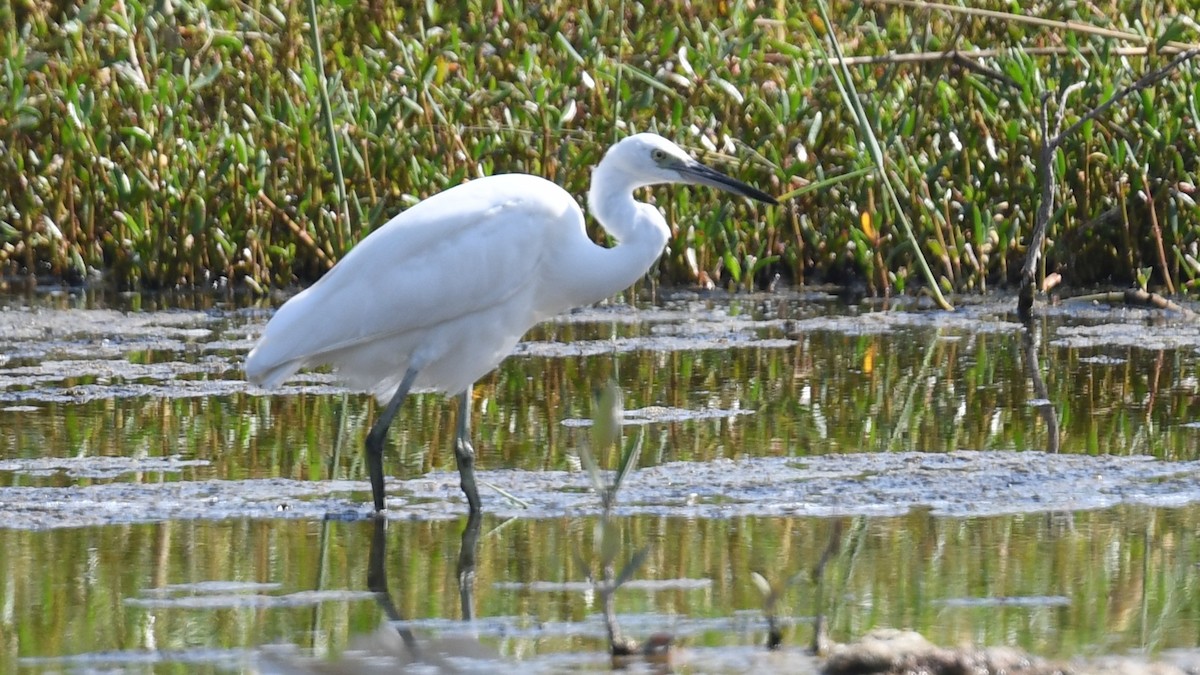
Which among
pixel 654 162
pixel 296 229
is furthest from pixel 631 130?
pixel 654 162

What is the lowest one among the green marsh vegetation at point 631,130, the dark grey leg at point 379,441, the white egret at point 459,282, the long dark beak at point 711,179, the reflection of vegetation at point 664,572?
the reflection of vegetation at point 664,572

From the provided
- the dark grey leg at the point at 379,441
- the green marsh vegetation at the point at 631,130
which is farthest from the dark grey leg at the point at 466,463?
the green marsh vegetation at the point at 631,130

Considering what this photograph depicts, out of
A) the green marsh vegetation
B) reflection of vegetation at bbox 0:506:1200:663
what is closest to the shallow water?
reflection of vegetation at bbox 0:506:1200:663

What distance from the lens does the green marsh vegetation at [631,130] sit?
9.26 metres

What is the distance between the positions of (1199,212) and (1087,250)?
738mm

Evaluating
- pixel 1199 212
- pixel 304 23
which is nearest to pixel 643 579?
pixel 1199 212

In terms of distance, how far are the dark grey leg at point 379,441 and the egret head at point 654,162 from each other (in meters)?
0.85

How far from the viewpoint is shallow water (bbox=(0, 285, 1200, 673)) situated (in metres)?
3.69

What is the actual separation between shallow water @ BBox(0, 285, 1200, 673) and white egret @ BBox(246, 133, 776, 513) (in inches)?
12.7

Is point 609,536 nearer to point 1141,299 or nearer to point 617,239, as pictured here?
point 617,239

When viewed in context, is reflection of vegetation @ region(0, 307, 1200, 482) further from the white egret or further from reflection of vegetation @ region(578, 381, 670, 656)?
reflection of vegetation @ region(578, 381, 670, 656)

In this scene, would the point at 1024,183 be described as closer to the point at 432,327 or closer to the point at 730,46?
the point at 730,46

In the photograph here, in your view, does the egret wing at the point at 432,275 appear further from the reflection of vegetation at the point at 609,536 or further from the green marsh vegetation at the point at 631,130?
the green marsh vegetation at the point at 631,130

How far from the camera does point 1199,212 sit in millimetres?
8781
